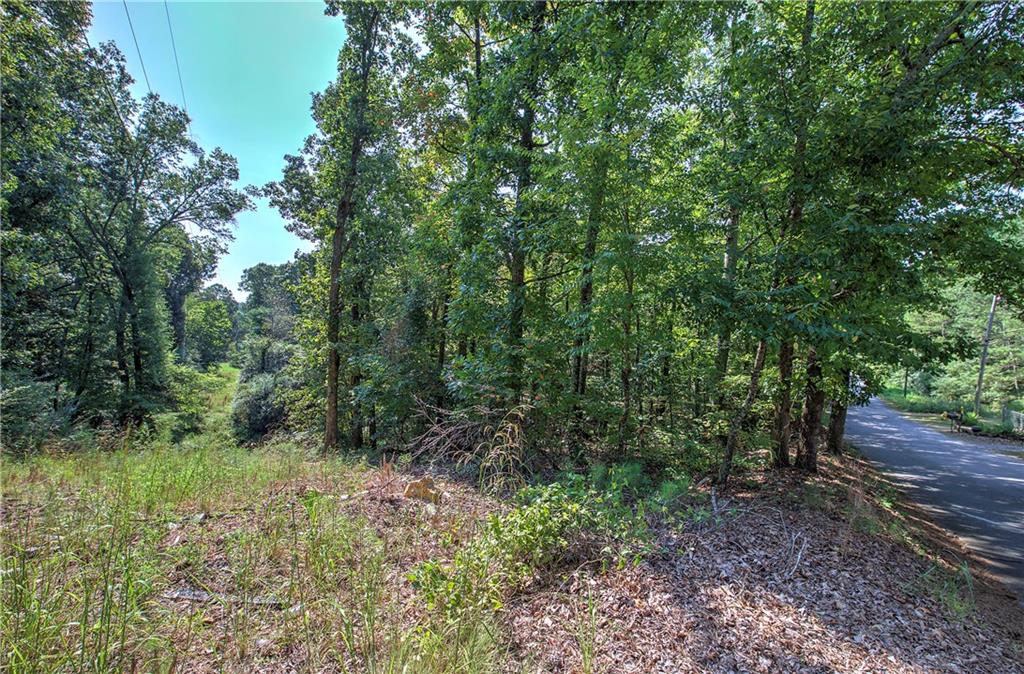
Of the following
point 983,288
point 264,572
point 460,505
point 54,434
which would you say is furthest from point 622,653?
point 54,434

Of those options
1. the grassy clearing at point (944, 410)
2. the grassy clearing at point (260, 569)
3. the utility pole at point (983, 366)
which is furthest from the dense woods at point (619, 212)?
the utility pole at point (983, 366)

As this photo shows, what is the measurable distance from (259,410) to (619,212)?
559 inches

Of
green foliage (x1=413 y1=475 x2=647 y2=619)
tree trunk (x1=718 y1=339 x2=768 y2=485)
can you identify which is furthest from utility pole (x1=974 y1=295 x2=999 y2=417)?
green foliage (x1=413 y1=475 x2=647 y2=619)

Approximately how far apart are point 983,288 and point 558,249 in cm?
538

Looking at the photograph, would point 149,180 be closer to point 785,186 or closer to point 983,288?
point 785,186

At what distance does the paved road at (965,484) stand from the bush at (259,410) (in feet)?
52.6

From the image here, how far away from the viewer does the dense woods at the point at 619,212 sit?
3713mm

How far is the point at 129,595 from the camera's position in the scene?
175 cm

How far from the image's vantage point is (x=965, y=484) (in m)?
6.99

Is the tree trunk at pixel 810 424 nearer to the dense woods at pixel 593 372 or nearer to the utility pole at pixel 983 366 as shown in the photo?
the dense woods at pixel 593 372

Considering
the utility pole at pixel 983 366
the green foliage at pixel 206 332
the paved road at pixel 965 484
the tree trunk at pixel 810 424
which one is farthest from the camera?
the green foliage at pixel 206 332

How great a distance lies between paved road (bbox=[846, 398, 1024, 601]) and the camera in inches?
178

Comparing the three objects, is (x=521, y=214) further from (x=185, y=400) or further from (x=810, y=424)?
(x=185, y=400)

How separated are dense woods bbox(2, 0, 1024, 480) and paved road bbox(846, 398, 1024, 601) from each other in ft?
5.61
